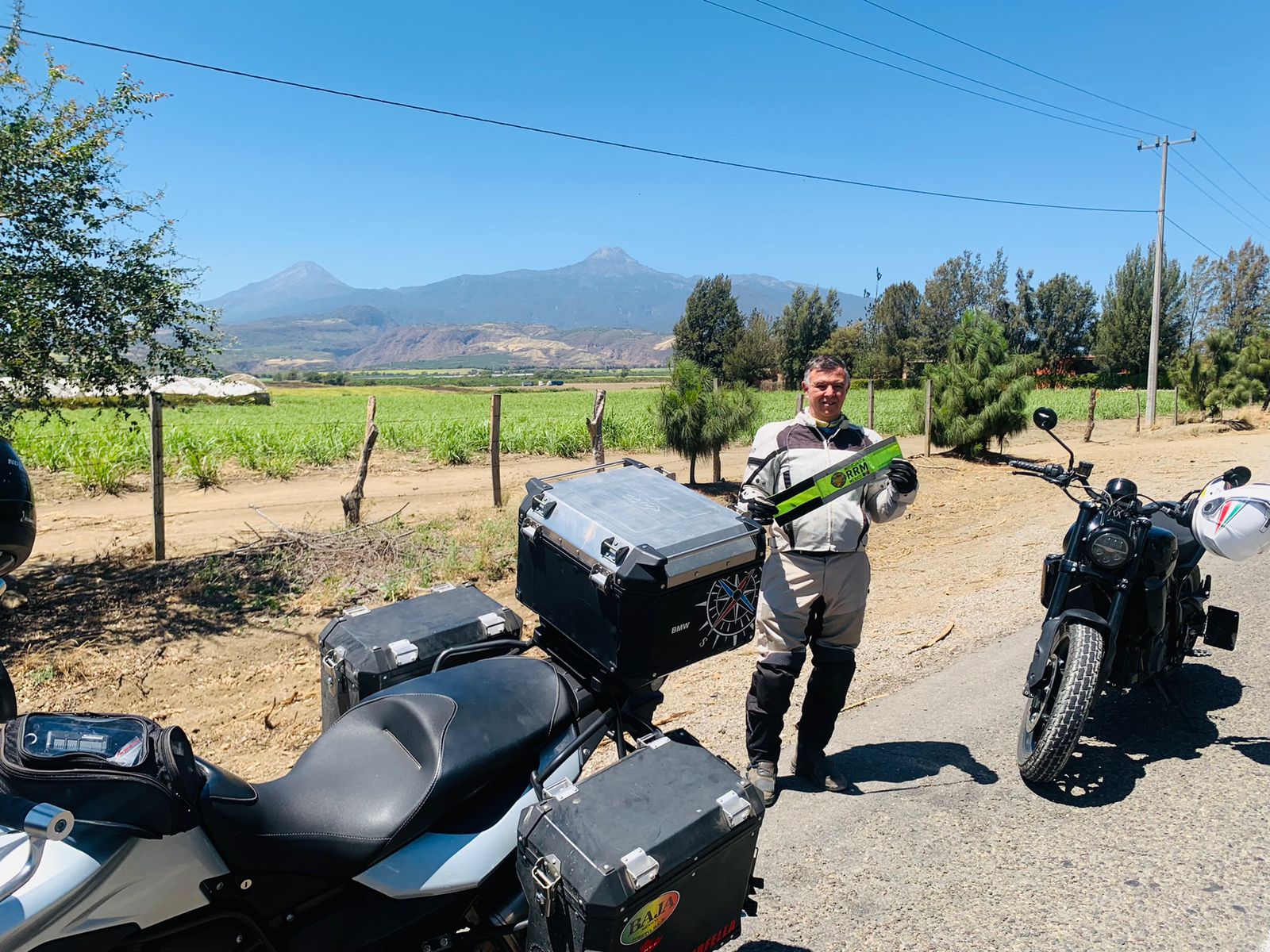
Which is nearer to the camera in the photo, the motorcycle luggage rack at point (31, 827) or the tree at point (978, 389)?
the motorcycle luggage rack at point (31, 827)

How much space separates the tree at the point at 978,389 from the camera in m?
17.3

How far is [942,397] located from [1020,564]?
37.1 ft

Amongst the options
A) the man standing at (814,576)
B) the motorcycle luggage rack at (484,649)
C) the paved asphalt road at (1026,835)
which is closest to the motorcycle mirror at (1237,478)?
the paved asphalt road at (1026,835)

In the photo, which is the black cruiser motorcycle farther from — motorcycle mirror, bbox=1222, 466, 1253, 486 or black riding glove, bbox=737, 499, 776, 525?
black riding glove, bbox=737, 499, 776, 525

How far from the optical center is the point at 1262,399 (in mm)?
25156

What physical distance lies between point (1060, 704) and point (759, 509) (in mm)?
1489

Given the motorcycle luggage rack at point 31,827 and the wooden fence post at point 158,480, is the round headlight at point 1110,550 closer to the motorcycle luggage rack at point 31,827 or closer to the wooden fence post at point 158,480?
the motorcycle luggage rack at point 31,827

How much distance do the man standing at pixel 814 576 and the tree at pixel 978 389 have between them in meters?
15.2

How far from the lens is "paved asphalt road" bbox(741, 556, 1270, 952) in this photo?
8.67 feet

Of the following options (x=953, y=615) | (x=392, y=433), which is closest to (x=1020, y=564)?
(x=953, y=615)

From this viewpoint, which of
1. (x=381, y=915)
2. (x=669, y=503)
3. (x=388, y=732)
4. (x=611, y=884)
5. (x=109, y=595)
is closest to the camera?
(x=611, y=884)

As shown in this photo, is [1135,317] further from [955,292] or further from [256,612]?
[256,612]

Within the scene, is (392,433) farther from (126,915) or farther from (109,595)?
(126,915)

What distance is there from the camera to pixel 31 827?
135 centimetres
